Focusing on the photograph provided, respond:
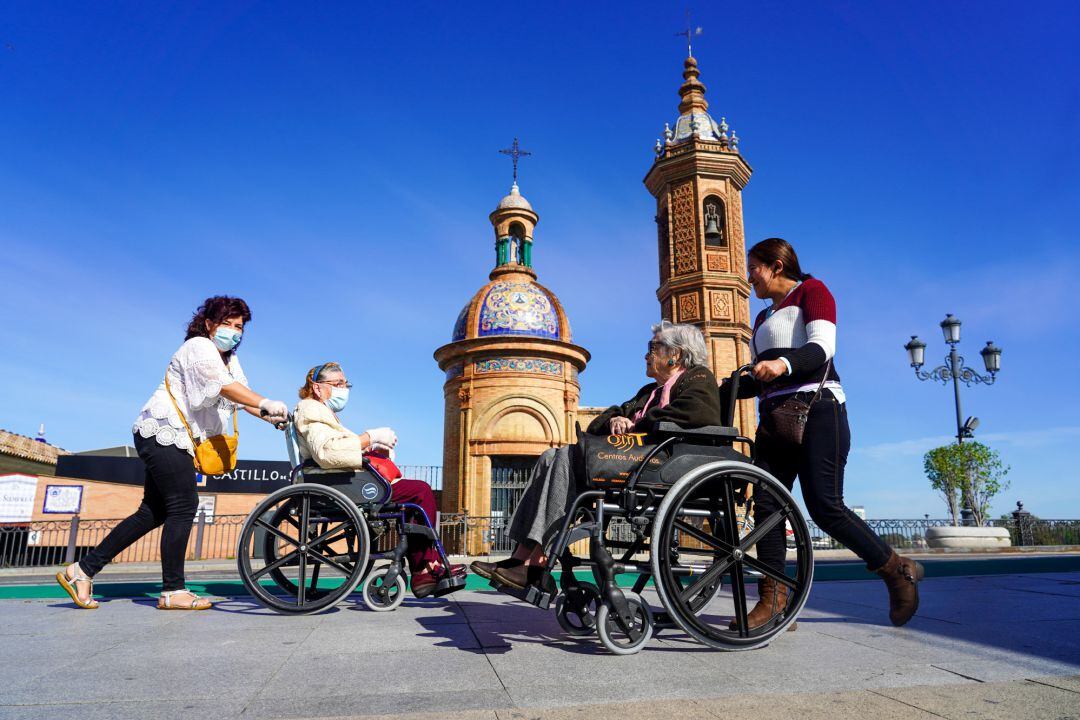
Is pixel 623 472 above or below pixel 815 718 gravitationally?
above

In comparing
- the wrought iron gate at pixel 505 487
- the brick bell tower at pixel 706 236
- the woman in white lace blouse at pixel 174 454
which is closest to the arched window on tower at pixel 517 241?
the brick bell tower at pixel 706 236

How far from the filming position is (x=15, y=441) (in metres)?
26.2

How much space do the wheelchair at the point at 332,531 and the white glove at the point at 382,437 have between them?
14.4 inches

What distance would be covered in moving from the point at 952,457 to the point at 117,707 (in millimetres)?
25474

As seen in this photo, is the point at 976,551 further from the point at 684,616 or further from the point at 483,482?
the point at 684,616

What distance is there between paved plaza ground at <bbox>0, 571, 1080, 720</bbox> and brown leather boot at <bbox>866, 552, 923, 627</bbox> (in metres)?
0.08

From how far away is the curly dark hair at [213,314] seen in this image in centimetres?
436

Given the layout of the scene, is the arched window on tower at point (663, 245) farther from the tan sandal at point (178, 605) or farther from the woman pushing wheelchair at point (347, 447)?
the tan sandal at point (178, 605)

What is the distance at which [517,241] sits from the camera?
2475 cm

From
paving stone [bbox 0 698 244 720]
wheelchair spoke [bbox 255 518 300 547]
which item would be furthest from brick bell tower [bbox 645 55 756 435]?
paving stone [bbox 0 698 244 720]

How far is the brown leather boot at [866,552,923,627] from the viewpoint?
10.6ft

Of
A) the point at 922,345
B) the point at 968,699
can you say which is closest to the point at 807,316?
the point at 968,699

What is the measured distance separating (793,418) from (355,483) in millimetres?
2457

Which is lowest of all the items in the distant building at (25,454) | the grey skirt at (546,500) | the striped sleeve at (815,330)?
the grey skirt at (546,500)
